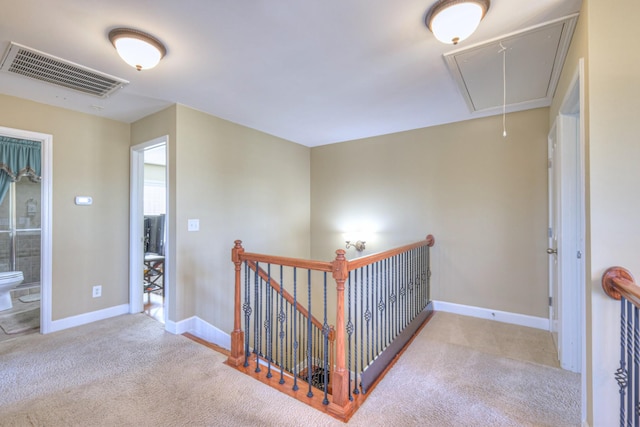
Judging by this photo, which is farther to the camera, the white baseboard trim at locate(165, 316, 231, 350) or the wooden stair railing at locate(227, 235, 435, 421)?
the white baseboard trim at locate(165, 316, 231, 350)

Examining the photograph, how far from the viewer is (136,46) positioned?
5.74ft

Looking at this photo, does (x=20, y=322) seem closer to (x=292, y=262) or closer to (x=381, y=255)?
(x=292, y=262)

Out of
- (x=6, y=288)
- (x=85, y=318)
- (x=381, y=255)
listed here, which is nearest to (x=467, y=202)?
(x=381, y=255)

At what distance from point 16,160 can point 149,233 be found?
2.03m

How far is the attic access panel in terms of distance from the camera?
1743 millimetres

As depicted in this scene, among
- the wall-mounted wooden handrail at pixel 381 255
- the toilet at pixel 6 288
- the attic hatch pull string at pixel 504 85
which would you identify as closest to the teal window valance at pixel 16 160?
the toilet at pixel 6 288

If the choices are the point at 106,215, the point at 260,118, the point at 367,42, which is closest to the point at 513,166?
the point at 367,42

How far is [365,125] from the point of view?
3.52 m

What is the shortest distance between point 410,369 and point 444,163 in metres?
2.40

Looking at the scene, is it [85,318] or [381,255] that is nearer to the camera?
[381,255]

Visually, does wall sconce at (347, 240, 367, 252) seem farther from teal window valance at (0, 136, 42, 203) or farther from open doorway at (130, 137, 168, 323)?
teal window valance at (0, 136, 42, 203)

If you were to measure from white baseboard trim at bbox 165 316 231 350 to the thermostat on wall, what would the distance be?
63.7 inches

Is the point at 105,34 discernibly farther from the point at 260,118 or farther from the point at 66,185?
the point at 66,185

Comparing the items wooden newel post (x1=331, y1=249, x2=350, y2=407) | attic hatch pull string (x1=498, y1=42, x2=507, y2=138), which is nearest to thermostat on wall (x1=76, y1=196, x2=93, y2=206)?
wooden newel post (x1=331, y1=249, x2=350, y2=407)
